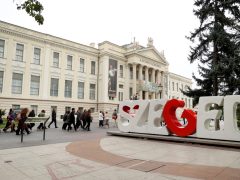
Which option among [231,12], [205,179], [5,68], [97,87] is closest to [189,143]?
[205,179]

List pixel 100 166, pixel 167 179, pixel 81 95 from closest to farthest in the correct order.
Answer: pixel 167 179
pixel 100 166
pixel 81 95

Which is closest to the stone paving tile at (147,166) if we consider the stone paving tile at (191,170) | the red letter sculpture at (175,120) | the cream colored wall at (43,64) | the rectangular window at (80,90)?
the stone paving tile at (191,170)

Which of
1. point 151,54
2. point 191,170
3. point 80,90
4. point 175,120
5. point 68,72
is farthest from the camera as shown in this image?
point 151,54

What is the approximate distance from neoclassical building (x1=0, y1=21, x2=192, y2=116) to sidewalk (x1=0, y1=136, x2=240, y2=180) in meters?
25.7

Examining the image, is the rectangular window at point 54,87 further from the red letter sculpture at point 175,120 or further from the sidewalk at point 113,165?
the sidewalk at point 113,165

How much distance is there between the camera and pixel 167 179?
4629 millimetres

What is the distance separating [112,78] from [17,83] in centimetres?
1660

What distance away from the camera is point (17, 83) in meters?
30.6

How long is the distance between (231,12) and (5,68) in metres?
28.4

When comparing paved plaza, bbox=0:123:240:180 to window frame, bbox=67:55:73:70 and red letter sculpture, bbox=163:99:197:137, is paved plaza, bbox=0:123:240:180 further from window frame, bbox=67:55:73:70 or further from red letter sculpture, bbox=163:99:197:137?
window frame, bbox=67:55:73:70

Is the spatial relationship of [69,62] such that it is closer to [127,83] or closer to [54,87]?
[54,87]

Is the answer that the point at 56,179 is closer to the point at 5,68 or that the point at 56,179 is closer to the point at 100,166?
the point at 100,166

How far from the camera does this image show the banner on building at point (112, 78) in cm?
3959

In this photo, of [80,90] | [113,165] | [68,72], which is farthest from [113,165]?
[80,90]
